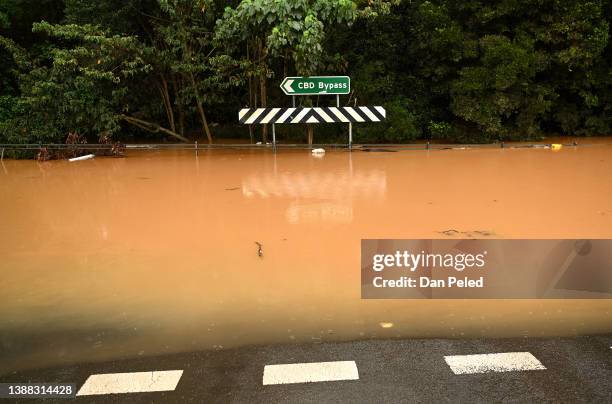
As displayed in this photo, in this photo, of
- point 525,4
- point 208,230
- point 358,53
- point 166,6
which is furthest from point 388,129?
point 208,230

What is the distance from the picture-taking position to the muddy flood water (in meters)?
3.87

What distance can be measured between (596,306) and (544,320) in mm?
512

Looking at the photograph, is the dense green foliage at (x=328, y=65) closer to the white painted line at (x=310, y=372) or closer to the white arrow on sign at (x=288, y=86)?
the white arrow on sign at (x=288, y=86)

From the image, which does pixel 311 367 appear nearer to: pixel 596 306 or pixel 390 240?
pixel 596 306

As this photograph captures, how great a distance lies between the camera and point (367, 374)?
10.6ft

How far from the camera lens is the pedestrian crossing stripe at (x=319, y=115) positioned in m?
12.7

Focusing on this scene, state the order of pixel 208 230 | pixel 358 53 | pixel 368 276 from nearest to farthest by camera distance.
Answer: pixel 368 276 → pixel 208 230 → pixel 358 53

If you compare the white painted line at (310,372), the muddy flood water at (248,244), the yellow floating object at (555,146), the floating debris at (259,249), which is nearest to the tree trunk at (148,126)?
the muddy flood water at (248,244)

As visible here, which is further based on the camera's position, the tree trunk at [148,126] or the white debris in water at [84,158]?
the tree trunk at [148,126]

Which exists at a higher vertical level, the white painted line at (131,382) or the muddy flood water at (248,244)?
the muddy flood water at (248,244)

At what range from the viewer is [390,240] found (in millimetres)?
5730

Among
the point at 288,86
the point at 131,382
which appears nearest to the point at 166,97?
the point at 288,86
